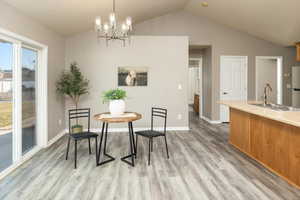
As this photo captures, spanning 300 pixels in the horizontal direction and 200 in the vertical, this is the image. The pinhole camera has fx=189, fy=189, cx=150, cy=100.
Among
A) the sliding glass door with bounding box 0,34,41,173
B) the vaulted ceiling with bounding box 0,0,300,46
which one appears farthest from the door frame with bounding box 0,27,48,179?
the vaulted ceiling with bounding box 0,0,300,46

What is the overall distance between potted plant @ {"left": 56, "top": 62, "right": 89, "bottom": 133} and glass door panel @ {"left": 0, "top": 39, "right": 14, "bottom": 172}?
60.7 inches

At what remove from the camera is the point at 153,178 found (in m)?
2.56

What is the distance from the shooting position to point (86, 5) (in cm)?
352

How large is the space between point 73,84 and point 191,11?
400 cm

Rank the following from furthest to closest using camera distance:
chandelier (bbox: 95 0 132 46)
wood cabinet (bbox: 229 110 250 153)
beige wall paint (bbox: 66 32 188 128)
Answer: beige wall paint (bbox: 66 32 188 128)
wood cabinet (bbox: 229 110 250 153)
chandelier (bbox: 95 0 132 46)

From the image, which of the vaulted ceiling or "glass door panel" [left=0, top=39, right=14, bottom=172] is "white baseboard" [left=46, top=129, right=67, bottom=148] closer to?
"glass door panel" [left=0, top=39, right=14, bottom=172]

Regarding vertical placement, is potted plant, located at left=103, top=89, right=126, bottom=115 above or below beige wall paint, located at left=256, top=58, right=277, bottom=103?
below

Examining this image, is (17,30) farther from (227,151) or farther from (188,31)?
(188,31)

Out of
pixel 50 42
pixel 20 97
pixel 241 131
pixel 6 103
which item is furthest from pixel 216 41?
pixel 6 103

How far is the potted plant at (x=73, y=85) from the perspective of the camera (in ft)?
14.3

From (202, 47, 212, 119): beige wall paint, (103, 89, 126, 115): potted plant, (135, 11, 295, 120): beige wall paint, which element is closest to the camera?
(103, 89, 126, 115): potted plant

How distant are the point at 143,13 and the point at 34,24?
263 centimetres

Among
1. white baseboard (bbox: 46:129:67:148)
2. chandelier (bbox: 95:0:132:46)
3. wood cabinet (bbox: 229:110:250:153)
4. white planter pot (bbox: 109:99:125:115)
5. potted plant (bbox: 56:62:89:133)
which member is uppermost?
chandelier (bbox: 95:0:132:46)

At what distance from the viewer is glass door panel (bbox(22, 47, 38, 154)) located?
3252 millimetres
